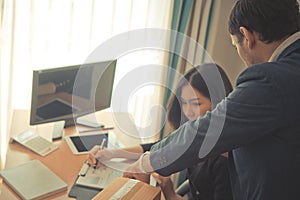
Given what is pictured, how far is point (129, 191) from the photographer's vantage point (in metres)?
1.44

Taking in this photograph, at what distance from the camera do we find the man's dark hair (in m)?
1.17

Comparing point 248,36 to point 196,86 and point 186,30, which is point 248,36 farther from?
point 186,30

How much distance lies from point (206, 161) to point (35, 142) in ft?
2.87

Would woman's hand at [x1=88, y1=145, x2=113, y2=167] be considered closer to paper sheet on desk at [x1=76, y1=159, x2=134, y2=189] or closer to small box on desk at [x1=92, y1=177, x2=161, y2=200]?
paper sheet on desk at [x1=76, y1=159, x2=134, y2=189]

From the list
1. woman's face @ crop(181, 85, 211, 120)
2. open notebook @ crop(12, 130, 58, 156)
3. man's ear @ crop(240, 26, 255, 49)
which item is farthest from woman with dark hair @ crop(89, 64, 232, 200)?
man's ear @ crop(240, 26, 255, 49)

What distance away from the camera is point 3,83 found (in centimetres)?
253

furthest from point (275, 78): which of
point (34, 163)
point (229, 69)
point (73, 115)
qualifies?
point (229, 69)

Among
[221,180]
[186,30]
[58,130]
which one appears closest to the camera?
[221,180]

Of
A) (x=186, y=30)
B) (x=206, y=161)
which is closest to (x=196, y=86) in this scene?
(x=206, y=161)

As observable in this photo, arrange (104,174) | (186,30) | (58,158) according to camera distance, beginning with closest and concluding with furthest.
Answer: (104,174), (58,158), (186,30)

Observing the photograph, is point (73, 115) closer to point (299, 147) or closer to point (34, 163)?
point (34, 163)

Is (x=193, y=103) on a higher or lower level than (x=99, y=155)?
higher

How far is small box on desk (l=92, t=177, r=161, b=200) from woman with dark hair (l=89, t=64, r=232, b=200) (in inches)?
6.5

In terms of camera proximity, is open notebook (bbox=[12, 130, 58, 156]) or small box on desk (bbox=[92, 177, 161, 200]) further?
open notebook (bbox=[12, 130, 58, 156])
